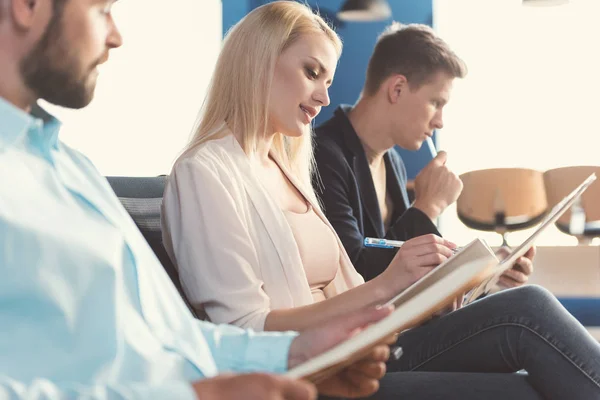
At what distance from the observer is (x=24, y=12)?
2.47 ft

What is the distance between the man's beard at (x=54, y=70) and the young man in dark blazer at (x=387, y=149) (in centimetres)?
111

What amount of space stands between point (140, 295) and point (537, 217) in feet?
9.29

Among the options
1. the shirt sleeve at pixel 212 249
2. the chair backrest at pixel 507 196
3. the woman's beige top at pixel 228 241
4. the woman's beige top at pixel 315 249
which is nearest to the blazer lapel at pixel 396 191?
the woman's beige top at pixel 315 249

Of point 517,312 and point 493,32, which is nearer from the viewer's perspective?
point 517,312

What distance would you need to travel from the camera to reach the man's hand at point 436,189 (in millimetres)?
2043

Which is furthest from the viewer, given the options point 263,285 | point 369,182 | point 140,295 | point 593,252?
point 593,252

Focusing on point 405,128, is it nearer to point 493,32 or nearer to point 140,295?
point 140,295

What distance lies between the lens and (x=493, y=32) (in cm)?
405

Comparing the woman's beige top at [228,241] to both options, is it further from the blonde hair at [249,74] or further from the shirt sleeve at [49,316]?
the shirt sleeve at [49,316]

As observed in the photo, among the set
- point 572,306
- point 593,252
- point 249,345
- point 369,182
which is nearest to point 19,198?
point 249,345

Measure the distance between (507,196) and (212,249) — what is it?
2371 mm

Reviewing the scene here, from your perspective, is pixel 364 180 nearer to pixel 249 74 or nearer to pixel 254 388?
pixel 249 74

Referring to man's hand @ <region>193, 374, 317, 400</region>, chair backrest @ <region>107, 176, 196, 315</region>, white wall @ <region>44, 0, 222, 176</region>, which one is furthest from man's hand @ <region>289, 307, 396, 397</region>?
white wall @ <region>44, 0, 222, 176</region>

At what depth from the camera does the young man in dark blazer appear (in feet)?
6.33
